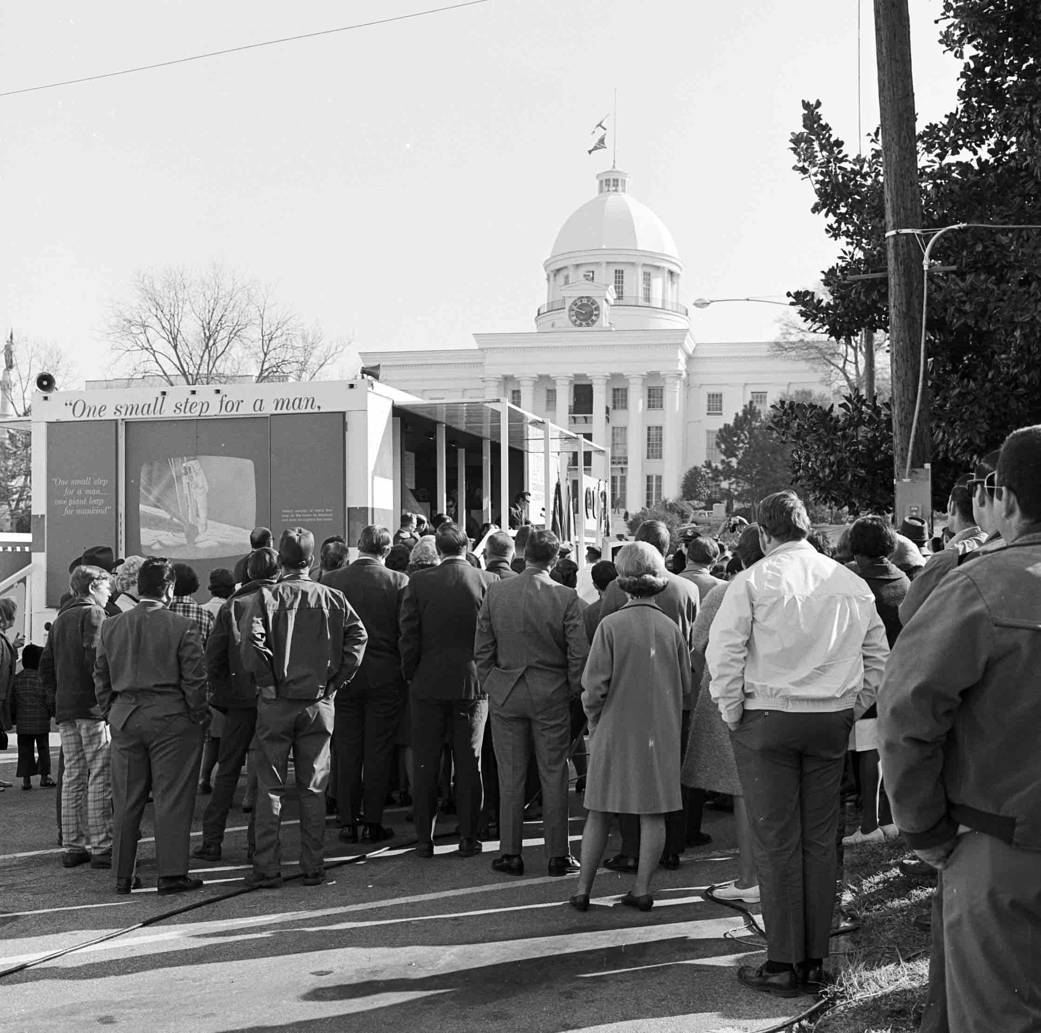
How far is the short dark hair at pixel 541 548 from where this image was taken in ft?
22.5

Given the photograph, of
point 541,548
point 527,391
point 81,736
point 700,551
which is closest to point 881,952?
point 541,548

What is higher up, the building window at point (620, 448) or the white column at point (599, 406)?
the white column at point (599, 406)

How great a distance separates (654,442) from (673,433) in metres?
2.59

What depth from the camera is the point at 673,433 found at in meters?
82.3

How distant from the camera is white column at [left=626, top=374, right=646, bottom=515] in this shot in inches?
3233

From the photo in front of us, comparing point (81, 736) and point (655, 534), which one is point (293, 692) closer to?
point (81, 736)

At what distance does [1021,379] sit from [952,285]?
3.56ft

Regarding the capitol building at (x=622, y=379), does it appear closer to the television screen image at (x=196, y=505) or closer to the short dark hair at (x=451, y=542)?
the television screen image at (x=196, y=505)

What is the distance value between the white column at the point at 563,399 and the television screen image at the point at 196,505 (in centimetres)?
6857

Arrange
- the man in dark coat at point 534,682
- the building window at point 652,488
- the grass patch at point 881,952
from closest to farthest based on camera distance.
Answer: the grass patch at point 881,952
the man in dark coat at point 534,682
the building window at point 652,488

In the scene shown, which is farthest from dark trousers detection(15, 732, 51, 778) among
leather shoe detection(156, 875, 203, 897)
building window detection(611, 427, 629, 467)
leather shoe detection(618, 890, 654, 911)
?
building window detection(611, 427, 629, 467)

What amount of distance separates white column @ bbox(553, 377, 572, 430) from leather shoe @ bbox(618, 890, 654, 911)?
75.5 metres

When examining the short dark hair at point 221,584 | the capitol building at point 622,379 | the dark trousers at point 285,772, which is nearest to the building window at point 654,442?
the capitol building at point 622,379

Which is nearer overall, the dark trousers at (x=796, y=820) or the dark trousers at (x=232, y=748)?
the dark trousers at (x=796, y=820)
